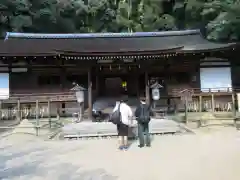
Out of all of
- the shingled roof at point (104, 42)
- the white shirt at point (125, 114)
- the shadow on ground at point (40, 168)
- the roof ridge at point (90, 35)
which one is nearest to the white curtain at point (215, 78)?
the shingled roof at point (104, 42)

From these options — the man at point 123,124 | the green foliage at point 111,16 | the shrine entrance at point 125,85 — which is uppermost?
the green foliage at point 111,16

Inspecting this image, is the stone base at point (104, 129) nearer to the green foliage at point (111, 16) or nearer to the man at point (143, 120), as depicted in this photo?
the man at point (143, 120)

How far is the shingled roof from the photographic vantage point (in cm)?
1597

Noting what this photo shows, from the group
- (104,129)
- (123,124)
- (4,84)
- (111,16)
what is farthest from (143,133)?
(111,16)

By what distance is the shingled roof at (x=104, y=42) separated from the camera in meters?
16.0

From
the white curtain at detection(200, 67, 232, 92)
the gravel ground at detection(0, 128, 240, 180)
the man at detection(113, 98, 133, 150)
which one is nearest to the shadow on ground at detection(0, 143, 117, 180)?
the gravel ground at detection(0, 128, 240, 180)

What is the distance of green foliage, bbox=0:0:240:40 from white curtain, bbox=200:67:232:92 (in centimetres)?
452

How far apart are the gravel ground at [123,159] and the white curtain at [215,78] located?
7.09 m

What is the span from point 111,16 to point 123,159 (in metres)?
33.3

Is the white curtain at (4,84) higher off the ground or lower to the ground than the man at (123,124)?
higher

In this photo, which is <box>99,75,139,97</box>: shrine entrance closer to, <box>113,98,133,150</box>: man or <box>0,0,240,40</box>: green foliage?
<box>0,0,240,40</box>: green foliage

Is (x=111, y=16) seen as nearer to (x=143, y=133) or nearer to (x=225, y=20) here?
(x=225, y=20)

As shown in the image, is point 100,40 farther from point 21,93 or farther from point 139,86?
point 21,93

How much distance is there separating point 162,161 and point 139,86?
10.7 meters
